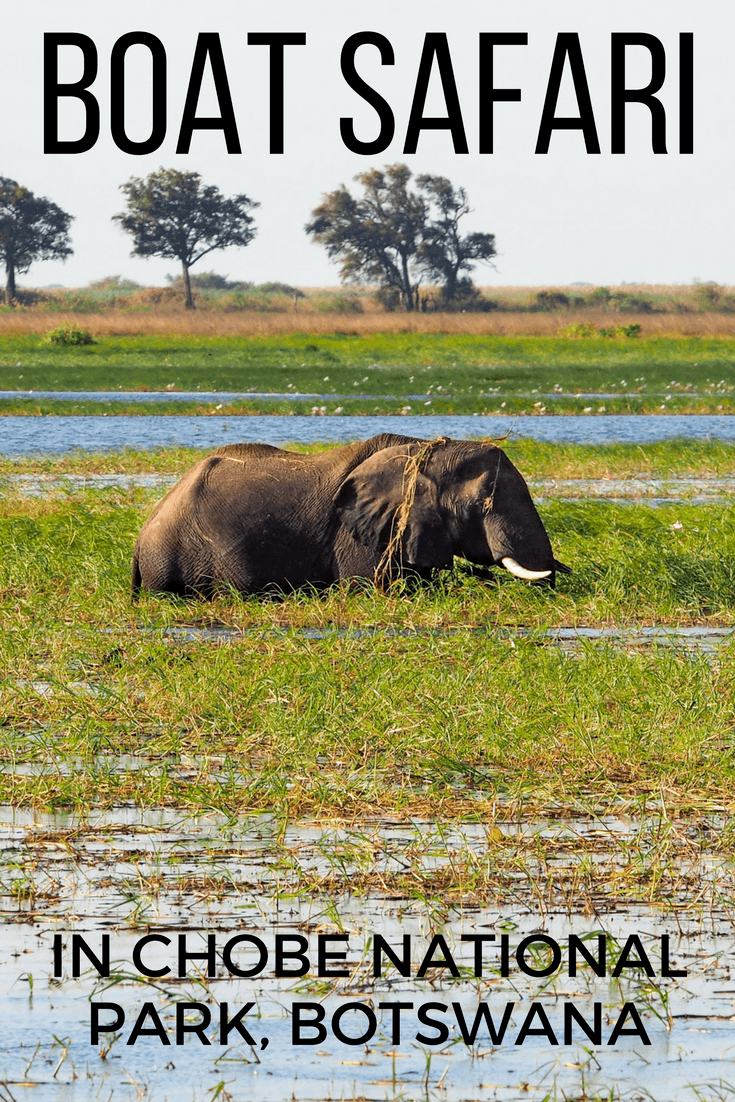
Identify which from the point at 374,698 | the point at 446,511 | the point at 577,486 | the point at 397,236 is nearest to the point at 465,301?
the point at 397,236

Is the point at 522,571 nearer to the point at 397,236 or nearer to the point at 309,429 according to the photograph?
the point at 309,429

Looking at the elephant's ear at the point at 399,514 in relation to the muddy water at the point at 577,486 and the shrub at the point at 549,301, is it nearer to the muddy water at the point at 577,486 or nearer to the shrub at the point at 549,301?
the muddy water at the point at 577,486

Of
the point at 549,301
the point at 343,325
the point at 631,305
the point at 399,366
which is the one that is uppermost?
the point at 549,301

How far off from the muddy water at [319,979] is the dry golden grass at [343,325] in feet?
171

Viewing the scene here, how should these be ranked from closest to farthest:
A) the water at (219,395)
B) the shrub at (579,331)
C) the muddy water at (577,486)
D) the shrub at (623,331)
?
1. the muddy water at (577,486)
2. the water at (219,395)
3. the shrub at (623,331)
4. the shrub at (579,331)

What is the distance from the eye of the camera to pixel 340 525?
33.1ft

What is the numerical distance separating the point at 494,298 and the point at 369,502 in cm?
7262

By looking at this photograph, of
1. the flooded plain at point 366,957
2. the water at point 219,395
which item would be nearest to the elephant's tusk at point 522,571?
the flooded plain at point 366,957

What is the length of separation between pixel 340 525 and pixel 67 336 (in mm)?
44464

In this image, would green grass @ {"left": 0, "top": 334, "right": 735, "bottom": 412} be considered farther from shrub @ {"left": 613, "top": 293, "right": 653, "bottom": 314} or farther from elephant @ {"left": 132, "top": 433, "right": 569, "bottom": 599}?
elephant @ {"left": 132, "top": 433, "right": 569, "bottom": 599}

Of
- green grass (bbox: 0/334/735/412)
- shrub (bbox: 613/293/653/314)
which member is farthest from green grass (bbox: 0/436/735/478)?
shrub (bbox: 613/293/653/314)

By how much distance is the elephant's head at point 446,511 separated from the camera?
32.9 feet

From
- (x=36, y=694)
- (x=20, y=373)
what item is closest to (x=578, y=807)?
(x=36, y=694)

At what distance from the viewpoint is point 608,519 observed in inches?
520
